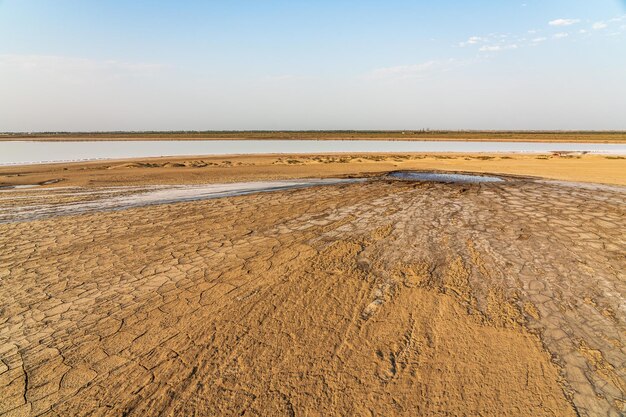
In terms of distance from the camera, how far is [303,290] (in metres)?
4.64

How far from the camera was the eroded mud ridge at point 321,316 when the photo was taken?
2.96 meters

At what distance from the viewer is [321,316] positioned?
4.05 m

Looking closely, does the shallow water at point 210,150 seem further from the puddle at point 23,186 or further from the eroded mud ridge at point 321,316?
the eroded mud ridge at point 321,316

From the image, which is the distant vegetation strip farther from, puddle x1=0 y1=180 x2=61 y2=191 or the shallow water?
puddle x1=0 y1=180 x2=61 y2=191

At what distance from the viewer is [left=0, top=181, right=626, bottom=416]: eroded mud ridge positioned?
296 centimetres

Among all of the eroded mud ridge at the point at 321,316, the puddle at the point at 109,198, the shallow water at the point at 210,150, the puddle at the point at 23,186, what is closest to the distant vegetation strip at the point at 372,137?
the shallow water at the point at 210,150

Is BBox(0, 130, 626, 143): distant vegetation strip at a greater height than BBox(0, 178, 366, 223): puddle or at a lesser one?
lesser

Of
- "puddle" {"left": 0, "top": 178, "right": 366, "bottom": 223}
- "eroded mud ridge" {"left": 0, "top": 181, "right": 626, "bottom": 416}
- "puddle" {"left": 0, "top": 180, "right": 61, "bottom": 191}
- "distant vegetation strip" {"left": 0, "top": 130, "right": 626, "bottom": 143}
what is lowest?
"distant vegetation strip" {"left": 0, "top": 130, "right": 626, "bottom": 143}

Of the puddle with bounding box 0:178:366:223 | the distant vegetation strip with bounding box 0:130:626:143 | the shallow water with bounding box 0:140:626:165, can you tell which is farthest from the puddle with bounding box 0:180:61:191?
the distant vegetation strip with bounding box 0:130:626:143

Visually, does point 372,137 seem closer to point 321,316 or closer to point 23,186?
point 23,186

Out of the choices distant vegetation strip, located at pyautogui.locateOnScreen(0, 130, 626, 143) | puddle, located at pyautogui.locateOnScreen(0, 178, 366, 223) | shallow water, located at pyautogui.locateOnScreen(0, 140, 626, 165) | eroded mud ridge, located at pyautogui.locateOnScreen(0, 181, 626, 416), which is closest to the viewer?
eroded mud ridge, located at pyautogui.locateOnScreen(0, 181, 626, 416)

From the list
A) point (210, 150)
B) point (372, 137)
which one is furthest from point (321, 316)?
point (372, 137)

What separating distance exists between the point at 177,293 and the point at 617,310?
5.60 m

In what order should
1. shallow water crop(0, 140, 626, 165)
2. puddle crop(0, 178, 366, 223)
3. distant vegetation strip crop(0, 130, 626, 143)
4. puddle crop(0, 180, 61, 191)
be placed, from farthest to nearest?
1. distant vegetation strip crop(0, 130, 626, 143)
2. shallow water crop(0, 140, 626, 165)
3. puddle crop(0, 180, 61, 191)
4. puddle crop(0, 178, 366, 223)
